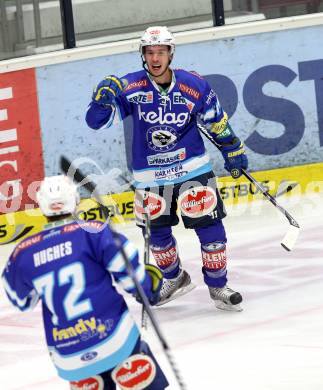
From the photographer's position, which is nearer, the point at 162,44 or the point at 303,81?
the point at 162,44

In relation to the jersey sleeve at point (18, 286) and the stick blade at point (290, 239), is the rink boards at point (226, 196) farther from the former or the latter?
the jersey sleeve at point (18, 286)

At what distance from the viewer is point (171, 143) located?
21.7ft

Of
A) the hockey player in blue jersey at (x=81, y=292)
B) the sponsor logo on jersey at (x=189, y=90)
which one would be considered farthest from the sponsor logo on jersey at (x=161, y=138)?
the hockey player in blue jersey at (x=81, y=292)

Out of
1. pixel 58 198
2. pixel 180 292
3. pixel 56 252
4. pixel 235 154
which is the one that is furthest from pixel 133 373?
pixel 180 292

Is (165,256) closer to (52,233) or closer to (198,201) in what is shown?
(198,201)

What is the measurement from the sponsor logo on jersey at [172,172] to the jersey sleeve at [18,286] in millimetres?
2475

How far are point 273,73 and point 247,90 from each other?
24 cm

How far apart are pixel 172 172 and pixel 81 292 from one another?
8.50 ft

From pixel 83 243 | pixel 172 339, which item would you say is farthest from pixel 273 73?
pixel 83 243

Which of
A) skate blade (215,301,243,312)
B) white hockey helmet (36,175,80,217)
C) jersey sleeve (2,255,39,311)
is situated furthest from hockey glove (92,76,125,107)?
jersey sleeve (2,255,39,311)

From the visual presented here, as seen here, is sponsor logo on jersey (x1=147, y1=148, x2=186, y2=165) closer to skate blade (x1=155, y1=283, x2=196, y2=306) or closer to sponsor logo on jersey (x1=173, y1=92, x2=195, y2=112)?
sponsor logo on jersey (x1=173, y1=92, x2=195, y2=112)

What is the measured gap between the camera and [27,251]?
415 cm

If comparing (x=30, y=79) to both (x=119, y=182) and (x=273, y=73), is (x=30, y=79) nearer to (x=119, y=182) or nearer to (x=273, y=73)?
(x=119, y=182)

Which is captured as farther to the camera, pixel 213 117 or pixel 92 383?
pixel 213 117
